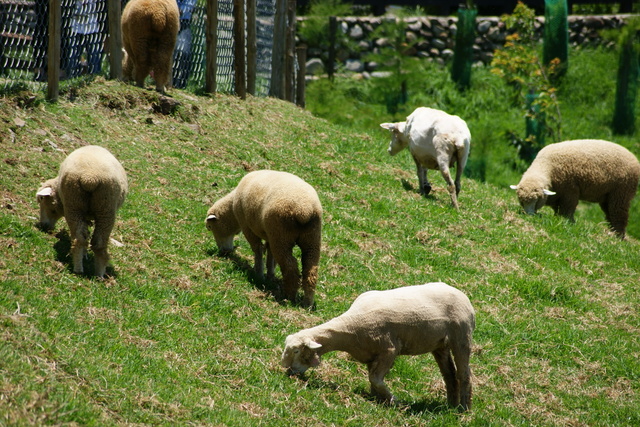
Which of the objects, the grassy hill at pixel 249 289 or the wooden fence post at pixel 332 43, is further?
the wooden fence post at pixel 332 43

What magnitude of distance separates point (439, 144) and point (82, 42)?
5.81m

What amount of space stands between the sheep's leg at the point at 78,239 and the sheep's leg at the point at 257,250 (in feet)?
6.16

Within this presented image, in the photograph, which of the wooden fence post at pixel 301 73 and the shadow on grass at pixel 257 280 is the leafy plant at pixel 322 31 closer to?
the wooden fence post at pixel 301 73

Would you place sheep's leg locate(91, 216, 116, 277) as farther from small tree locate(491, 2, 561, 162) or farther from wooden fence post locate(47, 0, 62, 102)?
small tree locate(491, 2, 561, 162)

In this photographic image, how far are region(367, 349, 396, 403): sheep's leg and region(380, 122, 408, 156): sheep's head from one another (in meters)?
7.93

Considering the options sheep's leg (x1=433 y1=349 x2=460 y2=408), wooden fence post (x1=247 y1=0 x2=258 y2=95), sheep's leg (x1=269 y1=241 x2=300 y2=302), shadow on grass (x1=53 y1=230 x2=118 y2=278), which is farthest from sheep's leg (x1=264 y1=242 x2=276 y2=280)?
wooden fence post (x1=247 y1=0 x2=258 y2=95)

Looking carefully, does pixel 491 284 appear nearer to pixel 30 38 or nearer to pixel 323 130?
pixel 323 130

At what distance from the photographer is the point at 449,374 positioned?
677cm

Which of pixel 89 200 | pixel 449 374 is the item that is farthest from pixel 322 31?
pixel 449 374

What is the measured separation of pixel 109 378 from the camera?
555 cm

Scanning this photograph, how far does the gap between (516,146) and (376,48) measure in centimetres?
622

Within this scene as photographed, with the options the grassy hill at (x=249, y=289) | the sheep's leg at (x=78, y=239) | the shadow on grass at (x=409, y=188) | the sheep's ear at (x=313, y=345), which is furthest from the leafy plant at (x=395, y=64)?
the sheep's ear at (x=313, y=345)

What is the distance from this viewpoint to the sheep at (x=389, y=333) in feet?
20.9

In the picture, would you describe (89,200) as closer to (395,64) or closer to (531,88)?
(531,88)
